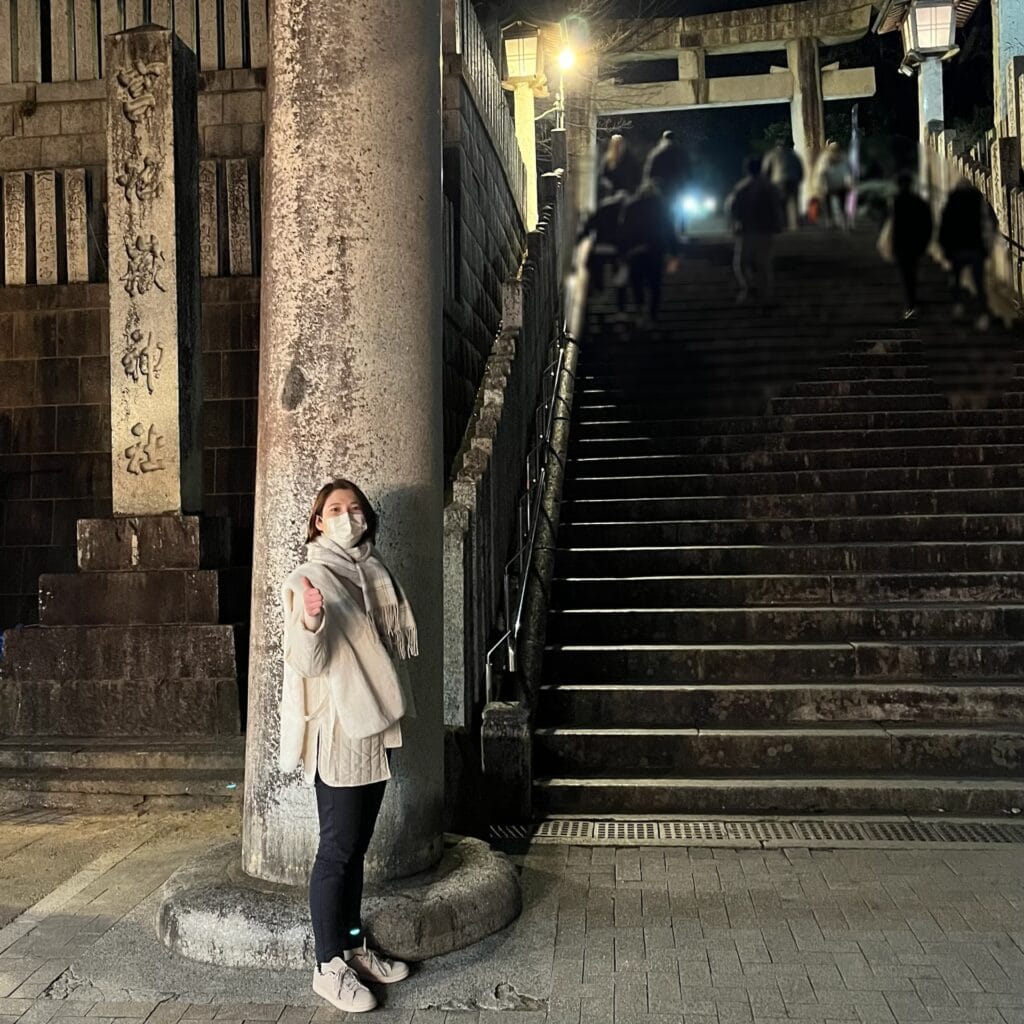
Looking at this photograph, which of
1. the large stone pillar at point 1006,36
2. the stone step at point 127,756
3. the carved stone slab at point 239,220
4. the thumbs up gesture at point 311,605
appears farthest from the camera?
the large stone pillar at point 1006,36

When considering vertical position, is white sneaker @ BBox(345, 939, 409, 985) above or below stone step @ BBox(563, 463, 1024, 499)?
below

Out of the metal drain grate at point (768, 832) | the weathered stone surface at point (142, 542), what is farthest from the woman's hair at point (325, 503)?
the weathered stone surface at point (142, 542)

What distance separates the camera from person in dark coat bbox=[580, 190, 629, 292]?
5.94ft

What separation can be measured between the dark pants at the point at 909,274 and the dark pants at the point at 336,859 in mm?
2674

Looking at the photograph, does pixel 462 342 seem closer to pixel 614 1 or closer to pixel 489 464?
pixel 489 464

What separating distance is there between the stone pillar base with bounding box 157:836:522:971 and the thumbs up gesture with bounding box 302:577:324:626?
131 cm

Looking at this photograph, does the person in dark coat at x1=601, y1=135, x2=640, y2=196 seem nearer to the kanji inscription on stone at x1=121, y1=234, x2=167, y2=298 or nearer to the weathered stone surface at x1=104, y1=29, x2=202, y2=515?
the weathered stone surface at x1=104, y1=29, x2=202, y2=515

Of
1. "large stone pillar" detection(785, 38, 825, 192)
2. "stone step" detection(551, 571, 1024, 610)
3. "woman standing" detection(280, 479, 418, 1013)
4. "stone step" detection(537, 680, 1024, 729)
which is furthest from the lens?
"stone step" detection(551, 571, 1024, 610)

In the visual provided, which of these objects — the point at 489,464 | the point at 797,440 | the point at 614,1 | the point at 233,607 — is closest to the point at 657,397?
the point at 489,464

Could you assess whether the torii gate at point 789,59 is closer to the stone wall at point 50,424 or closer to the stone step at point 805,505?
the stone step at point 805,505

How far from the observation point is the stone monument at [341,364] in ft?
14.4

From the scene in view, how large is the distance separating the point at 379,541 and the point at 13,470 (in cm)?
748

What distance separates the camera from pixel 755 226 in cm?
162

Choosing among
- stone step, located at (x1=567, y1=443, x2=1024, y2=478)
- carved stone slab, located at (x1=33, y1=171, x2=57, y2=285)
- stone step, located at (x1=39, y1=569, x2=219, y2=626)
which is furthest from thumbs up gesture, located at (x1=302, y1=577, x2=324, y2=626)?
carved stone slab, located at (x1=33, y1=171, x2=57, y2=285)
